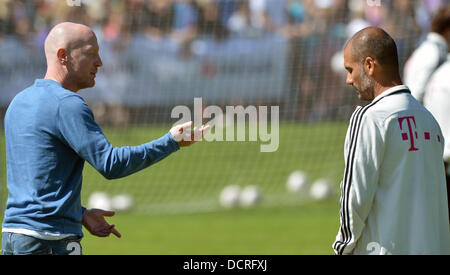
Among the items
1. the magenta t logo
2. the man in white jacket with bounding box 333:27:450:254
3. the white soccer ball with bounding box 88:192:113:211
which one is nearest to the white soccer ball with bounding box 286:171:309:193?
the white soccer ball with bounding box 88:192:113:211

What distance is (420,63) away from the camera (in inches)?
278

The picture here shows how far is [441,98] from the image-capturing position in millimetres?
6961

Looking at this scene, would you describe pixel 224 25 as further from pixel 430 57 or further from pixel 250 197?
pixel 430 57

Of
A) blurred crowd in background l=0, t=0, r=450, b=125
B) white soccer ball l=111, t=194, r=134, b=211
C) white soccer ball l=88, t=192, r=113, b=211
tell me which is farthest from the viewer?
blurred crowd in background l=0, t=0, r=450, b=125

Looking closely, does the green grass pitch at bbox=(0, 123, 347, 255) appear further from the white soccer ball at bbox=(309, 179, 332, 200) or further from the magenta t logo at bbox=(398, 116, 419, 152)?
the magenta t logo at bbox=(398, 116, 419, 152)

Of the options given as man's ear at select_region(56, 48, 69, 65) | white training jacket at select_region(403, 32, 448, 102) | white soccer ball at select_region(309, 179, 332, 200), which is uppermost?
white soccer ball at select_region(309, 179, 332, 200)

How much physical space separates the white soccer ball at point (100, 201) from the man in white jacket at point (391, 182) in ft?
27.1

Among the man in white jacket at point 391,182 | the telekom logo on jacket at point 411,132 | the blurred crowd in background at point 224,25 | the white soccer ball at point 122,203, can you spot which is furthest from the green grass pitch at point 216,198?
the telekom logo on jacket at point 411,132

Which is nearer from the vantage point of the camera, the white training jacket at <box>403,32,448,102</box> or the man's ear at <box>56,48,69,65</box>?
the man's ear at <box>56,48,69,65</box>

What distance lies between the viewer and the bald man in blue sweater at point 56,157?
4.40 meters

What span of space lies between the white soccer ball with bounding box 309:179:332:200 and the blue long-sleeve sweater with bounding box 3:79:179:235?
8927mm

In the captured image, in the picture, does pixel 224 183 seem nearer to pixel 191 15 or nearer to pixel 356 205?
pixel 191 15

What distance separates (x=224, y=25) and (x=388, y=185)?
9764mm

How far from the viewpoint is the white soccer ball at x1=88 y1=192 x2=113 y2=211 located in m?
12.4
